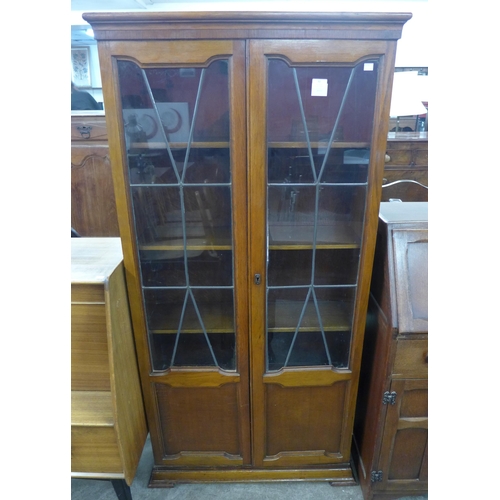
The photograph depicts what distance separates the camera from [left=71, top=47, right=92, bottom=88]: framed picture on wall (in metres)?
3.62

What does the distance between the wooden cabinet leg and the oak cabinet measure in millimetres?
153

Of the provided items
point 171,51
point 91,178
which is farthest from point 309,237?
point 91,178

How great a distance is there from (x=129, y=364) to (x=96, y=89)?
3552mm

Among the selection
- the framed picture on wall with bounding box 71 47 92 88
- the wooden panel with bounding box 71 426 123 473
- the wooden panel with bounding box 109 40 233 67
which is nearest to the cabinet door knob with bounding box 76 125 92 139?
the wooden panel with bounding box 109 40 233 67

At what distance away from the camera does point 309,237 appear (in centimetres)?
110

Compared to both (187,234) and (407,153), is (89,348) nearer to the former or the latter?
(187,234)

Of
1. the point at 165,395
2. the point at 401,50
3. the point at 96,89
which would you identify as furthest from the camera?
the point at 96,89

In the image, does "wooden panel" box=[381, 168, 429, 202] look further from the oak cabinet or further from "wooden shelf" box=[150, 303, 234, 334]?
"wooden shelf" box=[150, 303, 234, 334]

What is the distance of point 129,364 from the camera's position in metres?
1.13

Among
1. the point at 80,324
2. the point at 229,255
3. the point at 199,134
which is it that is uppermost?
the point at 199,134

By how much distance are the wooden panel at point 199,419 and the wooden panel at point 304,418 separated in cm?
13
